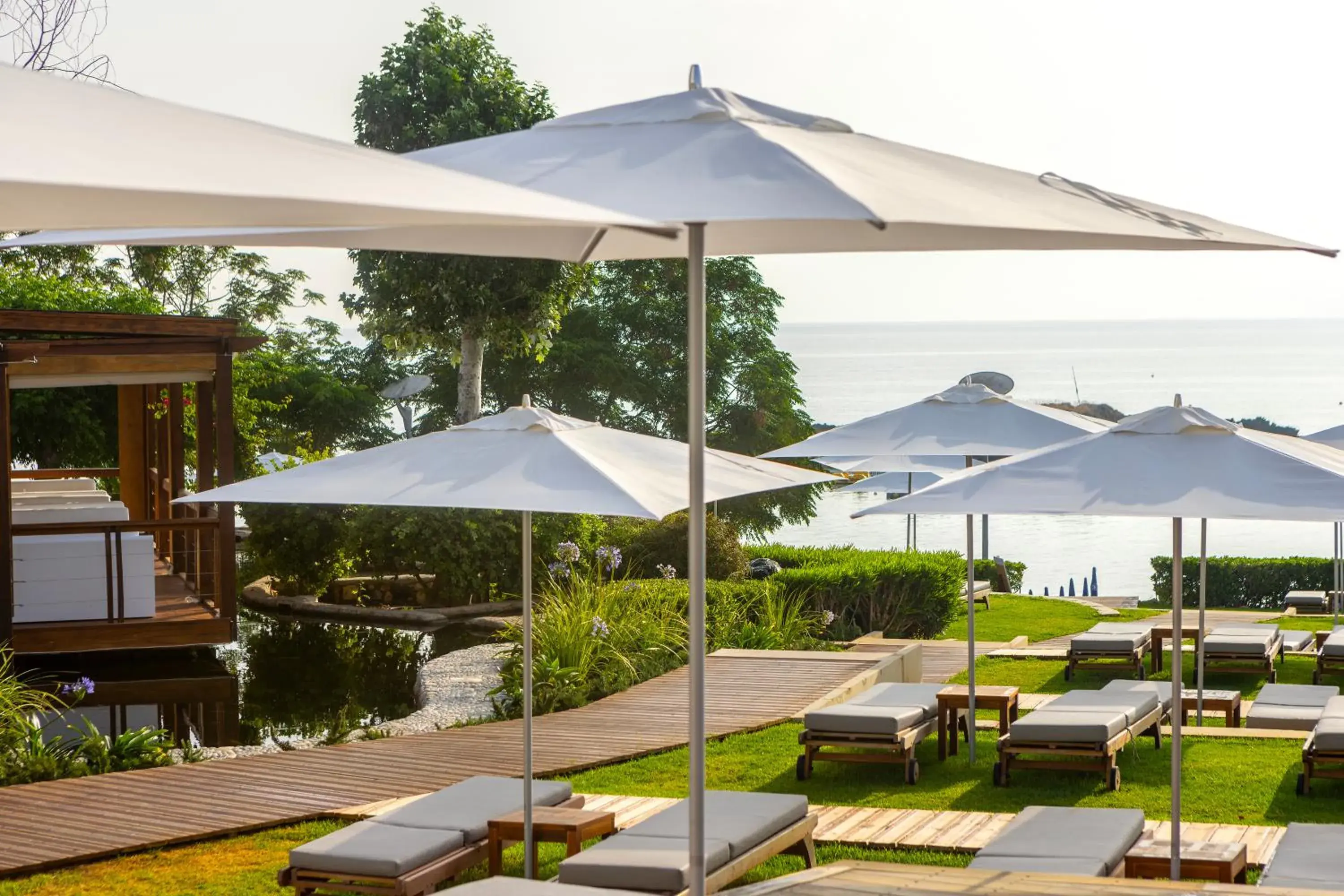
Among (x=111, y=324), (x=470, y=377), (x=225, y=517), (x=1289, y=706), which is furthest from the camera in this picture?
(x=470, y=377)

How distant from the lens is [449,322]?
796 inches

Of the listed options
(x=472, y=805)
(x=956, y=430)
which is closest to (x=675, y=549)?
(x=956, y=430)

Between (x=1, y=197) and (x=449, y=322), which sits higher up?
(x=449, y=322)

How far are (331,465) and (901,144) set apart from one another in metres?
2.95

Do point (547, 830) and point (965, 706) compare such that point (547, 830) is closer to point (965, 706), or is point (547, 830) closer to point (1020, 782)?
point (1020, 782)

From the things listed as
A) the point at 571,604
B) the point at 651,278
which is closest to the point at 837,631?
the point at 571,604

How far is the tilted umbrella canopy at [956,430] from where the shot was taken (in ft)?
31.8

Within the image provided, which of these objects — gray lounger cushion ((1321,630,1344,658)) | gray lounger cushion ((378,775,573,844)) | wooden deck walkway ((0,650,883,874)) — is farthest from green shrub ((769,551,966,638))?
gray lounger cushion ((378,775,573,844))

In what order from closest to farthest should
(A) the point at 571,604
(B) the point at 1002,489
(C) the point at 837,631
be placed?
(B) the point at 1002,489, (A) the point at 571,604, (C) the point at 837,631

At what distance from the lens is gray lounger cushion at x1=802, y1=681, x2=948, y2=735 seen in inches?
337

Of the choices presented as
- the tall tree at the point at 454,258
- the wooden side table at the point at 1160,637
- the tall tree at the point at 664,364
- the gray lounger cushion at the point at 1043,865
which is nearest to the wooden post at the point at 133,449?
the tall tree at the point at 454,258

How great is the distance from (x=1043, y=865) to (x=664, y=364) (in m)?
35.1

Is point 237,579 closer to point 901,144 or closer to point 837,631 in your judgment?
point 837,631

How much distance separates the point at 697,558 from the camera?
405 cm
